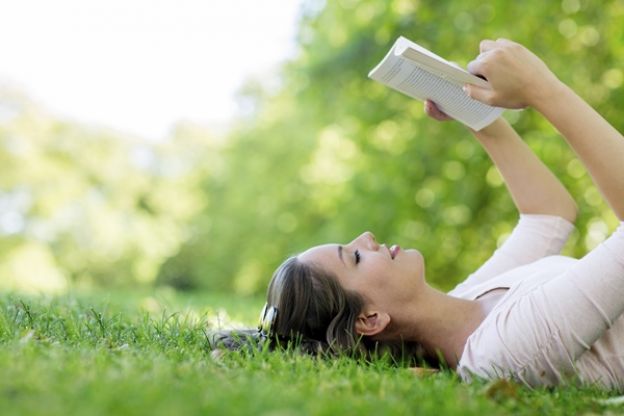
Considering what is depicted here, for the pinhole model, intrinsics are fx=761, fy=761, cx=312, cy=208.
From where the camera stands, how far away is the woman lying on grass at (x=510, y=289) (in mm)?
2850

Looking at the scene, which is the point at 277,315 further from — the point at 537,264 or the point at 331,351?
the point at 537,264

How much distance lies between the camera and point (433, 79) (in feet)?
11.2

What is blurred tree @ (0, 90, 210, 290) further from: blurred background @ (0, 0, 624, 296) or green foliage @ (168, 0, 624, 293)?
green foliage @ (168, 0, 624, 293)

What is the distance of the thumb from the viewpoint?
10.1 ft

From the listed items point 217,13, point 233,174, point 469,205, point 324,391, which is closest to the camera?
point 324,391

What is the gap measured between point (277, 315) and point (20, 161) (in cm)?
3392

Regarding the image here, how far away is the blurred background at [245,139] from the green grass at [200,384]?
5.41m

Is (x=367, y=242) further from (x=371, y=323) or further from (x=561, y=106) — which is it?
(x=561, y=106)

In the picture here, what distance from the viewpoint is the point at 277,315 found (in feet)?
11.0

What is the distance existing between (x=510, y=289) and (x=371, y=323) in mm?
622

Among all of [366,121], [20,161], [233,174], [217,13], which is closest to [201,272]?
[233,174]

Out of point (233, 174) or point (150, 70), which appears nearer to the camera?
point (233, 174)

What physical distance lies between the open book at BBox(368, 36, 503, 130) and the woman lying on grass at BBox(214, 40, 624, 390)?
94 mm

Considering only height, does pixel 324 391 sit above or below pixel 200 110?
below
